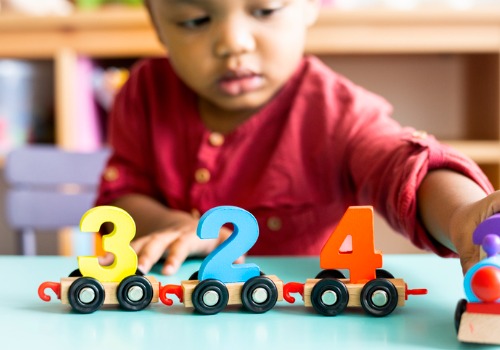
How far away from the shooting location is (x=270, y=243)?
1.01m

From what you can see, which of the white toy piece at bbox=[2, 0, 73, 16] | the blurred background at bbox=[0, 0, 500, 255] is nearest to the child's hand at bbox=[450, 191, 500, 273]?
the blurred background at bbox=[0, 0, 500, 255]

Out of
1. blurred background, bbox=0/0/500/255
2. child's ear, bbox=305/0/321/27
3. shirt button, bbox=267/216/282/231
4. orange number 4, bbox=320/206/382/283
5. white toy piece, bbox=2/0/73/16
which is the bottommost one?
orange number 4, bbox=320/206/382/283

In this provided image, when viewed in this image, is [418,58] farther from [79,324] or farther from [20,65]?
[79,324]

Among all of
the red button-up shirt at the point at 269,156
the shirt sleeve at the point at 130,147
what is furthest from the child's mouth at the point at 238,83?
the shirt sleeve at the point at 130,147

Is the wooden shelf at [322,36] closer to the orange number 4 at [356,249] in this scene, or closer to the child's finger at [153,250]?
the child's finger at [153,250]

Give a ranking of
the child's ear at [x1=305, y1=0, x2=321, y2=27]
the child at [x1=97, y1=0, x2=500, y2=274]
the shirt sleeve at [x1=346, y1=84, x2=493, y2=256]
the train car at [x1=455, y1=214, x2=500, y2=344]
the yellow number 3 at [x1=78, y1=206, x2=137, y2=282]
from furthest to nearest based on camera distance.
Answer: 1. the child's ear at [x1=305, y1=0, x2=321, y2=27]
2. the child at [x1=97, y1=0, x2=500, y2=274]
3. the shirt sleeve at [x1=346, y1=84, x2=493, y2=256]
4. the yellow number 3 at [x1=78, y1=206, x2=137, y2=282]
5. the train car at [x1=455, y1=214, x2=500, y2=344]

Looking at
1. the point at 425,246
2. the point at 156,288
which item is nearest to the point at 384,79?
the point at 425,246

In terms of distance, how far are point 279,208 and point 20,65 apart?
1449 millimetres

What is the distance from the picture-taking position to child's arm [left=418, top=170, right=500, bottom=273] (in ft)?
1.66

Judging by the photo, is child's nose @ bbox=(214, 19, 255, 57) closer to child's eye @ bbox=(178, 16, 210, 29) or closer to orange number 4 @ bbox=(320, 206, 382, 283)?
child's eye @ bbox=(178, 16, 210, 29)

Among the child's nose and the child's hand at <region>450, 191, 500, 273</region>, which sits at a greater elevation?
the child's nose

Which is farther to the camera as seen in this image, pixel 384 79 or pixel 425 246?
pixel 384 79

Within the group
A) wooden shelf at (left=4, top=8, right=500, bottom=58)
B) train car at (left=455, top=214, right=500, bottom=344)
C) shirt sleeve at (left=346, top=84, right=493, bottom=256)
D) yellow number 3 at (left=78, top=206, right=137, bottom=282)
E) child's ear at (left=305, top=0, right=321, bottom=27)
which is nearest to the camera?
train car at (left=455, top=214, right=500, bottom=344)

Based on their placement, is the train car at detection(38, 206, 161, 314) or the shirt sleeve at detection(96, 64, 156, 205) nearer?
the train car at detection(38, 206, 161, 314)
